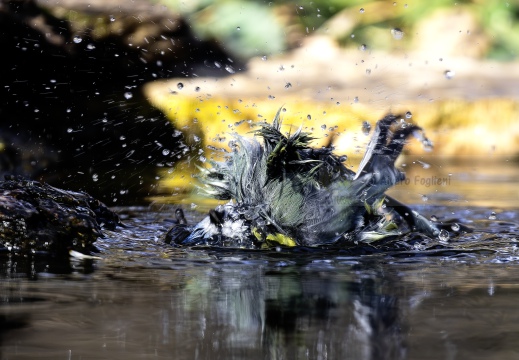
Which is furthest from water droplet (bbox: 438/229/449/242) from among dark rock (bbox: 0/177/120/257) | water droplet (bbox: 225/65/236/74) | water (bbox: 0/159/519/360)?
water droplet (bbox: 225/65/236/74)

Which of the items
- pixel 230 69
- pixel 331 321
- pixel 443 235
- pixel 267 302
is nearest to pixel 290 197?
pixel 443 235

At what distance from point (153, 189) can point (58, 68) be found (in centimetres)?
256

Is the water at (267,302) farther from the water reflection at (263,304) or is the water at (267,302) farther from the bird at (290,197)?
the bird at (290,197)

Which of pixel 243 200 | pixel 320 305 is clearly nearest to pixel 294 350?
pixel 320 305

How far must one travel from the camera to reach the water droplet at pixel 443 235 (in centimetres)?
411

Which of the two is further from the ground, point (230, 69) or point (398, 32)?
point (230, 69)

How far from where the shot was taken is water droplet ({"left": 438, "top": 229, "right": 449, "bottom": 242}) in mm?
4114

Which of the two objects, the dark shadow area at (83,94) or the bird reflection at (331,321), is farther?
the dark shadow area at (83,94)

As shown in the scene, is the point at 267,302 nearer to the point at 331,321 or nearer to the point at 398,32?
the point at 331,321

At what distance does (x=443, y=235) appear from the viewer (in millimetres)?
4195

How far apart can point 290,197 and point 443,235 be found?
0.81m

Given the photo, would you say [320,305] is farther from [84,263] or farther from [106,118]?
[106,118]

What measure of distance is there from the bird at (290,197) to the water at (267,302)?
5.5 inches

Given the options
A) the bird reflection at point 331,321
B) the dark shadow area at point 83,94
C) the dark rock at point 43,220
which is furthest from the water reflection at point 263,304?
the dark shadow area at point 83,94
